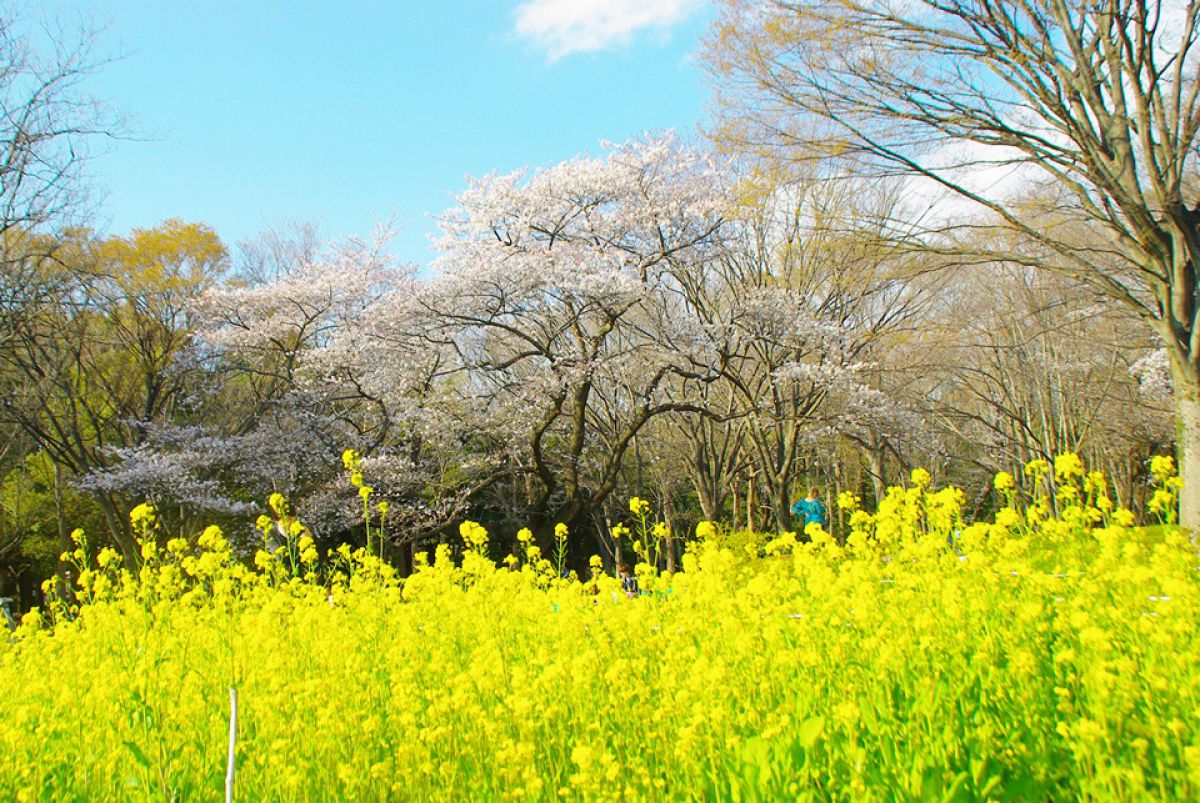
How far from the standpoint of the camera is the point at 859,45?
8.28 metres

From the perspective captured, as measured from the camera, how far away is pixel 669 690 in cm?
268

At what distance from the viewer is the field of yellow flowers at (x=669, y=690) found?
6.97ft

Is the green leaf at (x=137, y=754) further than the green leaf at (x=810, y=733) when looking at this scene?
Yes

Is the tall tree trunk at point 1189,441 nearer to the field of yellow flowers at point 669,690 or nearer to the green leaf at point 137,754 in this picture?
the field of yellow flowers at point 669,690

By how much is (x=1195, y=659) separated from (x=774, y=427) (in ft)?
47.6

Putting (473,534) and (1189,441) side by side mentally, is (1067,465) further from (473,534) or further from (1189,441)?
(1189,441)

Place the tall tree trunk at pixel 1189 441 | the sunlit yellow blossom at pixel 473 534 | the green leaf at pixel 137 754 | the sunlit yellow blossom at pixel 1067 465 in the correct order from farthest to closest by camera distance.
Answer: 1. the tall tree trunk at pixel 1189 441
2. the sunlit yellow blossom at pixel 473 534
3. the sunlit yellow blossom at pixel 1067 465
4. the green leaf at pixel 137 754

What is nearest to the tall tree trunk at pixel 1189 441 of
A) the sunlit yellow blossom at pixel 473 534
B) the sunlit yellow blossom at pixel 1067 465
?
the sunlit yellow blossom at pixel 1067 465

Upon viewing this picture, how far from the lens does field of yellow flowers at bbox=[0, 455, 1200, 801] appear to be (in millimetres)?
A: 2125

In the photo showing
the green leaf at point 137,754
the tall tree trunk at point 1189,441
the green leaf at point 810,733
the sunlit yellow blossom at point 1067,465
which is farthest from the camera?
the tall tree trunk at point 1189,441

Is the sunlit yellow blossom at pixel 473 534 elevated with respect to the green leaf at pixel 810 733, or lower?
elevated

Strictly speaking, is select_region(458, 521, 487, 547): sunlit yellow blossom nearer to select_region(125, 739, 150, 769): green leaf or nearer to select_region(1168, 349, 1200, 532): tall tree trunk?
select_region(125, 739, 150, 769): green leaf

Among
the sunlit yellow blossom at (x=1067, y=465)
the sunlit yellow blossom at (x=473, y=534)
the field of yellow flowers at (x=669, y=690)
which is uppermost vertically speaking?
the sunlit yellow blossom at (x=1067, y=465)

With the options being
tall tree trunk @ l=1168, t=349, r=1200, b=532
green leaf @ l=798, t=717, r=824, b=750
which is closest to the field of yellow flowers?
green leaf @ l=798, t=717, r=824, b=750
